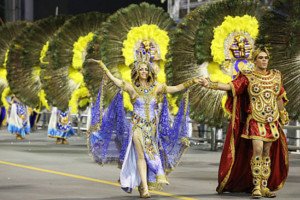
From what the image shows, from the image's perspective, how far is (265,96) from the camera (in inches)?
571

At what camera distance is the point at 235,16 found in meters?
20.8

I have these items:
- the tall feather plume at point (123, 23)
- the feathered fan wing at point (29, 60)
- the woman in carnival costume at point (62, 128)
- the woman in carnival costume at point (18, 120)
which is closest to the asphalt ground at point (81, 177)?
the tall feather plume at point (123, 23)

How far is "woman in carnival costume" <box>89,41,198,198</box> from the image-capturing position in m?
14.4

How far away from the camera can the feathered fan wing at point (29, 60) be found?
95.9ft

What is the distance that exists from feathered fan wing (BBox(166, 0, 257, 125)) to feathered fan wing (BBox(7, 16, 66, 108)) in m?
7.47

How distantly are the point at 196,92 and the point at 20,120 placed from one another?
12.5 metres

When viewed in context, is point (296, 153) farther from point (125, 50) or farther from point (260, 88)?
point (260, 88)

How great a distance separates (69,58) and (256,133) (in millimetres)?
13191

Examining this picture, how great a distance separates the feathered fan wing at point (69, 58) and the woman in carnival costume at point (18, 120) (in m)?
4.37

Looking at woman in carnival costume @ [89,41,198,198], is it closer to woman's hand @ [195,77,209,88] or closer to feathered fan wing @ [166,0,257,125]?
Result: woman's hand @ [195,77,209,88]

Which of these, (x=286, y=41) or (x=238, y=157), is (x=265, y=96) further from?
(x=286, y=41)

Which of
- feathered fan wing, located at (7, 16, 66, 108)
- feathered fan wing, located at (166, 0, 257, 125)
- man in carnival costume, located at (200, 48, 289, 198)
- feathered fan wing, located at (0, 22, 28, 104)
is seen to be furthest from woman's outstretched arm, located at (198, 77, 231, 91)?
feathered fan wing, located at (0, 22, 28, 104)

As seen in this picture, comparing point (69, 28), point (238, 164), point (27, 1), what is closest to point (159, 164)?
point (238, 164)

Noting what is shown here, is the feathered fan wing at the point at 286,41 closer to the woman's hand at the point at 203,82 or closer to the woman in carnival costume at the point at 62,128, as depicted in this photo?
the woman's hand at the point at 203,82
